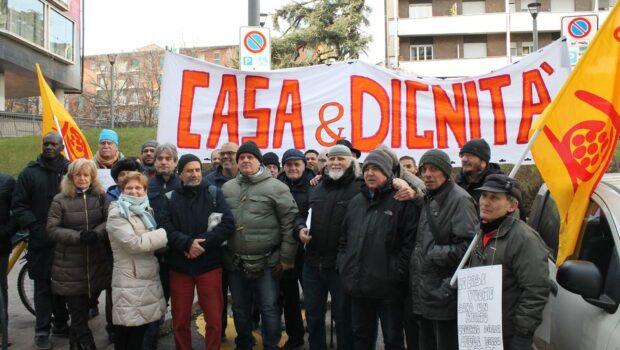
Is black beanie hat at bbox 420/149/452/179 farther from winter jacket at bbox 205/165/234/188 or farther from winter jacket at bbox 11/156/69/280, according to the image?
winter jacket at bbox 11/156/69/280

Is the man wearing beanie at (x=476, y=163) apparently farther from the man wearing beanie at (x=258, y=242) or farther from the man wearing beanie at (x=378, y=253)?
the man wearing beanie at (x=258, y=242)

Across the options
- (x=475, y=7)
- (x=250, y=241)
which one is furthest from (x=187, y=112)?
(x=475, y=7)

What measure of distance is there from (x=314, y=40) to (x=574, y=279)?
26.4m

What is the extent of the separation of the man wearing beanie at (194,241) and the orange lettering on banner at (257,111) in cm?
178

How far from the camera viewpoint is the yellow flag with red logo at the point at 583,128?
9.73ft

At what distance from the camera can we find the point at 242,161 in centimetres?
457

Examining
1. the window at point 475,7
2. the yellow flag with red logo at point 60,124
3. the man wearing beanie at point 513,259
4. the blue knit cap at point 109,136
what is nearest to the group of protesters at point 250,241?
the man wearing beanie at point 513,259

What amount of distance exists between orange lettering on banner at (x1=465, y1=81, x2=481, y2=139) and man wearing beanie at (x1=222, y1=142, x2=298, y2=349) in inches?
95.2

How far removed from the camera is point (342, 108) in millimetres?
6121

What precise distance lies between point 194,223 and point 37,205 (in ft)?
5.54

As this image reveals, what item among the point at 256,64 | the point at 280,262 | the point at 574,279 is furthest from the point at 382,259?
the point at 256,64

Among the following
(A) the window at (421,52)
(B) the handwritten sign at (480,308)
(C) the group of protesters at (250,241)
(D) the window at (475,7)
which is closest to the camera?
(B) the handwritten sign at (480,308)

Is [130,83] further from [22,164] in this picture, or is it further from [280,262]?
[280,262]

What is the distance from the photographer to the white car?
2.62 metres
